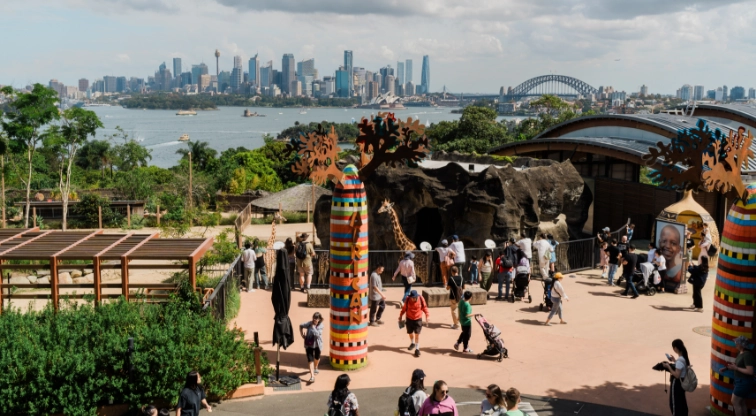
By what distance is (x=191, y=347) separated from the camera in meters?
11.0

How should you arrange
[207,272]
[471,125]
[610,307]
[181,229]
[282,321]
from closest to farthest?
[282,321], [610,307], [207,272], [181,229], [471,125]

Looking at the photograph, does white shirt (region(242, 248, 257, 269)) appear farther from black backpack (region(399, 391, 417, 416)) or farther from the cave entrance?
black backpack (region(399, 391, 417, 416))

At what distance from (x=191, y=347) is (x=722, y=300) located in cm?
805

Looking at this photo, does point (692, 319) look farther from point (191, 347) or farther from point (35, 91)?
point (35, 91)

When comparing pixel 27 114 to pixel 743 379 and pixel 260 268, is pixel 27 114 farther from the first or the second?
pixel 743 379

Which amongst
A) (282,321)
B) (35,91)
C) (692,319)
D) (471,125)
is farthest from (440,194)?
(471,125)

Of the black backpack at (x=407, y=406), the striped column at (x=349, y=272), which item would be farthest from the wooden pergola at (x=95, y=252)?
the black backpack at (x=407, y=406)

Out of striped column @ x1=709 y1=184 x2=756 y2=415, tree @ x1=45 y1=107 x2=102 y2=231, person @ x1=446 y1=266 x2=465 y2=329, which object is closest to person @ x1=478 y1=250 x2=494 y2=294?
person @ x1=446 y1=266 x2=465 y2=329

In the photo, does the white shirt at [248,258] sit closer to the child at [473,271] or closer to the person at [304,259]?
the person at [304,259]

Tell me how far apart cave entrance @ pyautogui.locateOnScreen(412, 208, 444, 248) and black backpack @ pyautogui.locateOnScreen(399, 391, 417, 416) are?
686 inches

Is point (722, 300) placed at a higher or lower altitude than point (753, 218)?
lower

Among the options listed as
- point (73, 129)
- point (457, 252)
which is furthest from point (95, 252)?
point (73, 129)

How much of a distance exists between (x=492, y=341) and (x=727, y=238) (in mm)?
4807

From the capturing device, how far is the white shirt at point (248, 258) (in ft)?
61.7
